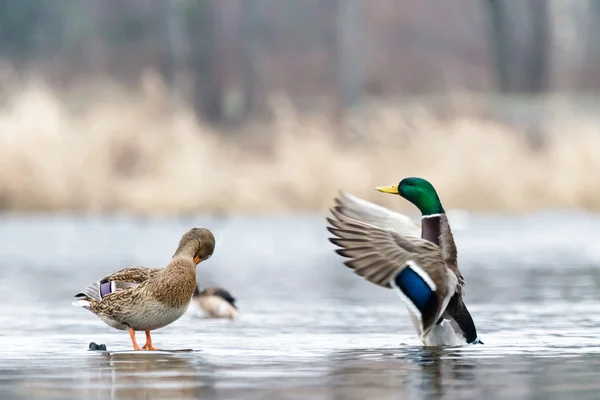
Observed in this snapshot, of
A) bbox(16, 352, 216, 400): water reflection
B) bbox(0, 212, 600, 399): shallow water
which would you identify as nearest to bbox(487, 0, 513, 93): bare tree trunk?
bbox(0, 212, 600, 399): shallow water

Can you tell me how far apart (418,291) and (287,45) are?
43737 millimetres

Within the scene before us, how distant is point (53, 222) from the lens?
73.0ft

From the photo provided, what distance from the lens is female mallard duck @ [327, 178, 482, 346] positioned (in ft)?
27.8

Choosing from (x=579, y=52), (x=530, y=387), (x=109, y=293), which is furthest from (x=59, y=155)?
(x=579, y=52)

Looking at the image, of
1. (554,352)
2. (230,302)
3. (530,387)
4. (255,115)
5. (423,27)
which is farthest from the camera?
(423,27)

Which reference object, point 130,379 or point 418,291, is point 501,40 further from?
point 130,379

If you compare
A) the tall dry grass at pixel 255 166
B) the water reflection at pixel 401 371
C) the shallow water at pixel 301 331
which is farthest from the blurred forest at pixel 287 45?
the water reflection at pixel 401 371

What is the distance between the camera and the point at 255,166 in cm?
2456

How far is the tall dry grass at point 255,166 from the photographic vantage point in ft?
76.0

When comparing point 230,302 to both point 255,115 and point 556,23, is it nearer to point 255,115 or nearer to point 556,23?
point 255,115

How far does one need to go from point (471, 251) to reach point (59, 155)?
26.7 feet

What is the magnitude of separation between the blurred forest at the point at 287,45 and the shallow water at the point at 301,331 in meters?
21.5

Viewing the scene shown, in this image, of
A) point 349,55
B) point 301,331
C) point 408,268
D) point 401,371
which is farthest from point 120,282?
point 349,55

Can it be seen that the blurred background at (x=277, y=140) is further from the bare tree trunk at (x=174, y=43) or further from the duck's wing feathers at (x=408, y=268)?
the duck's wing feathers at (x=408, y=268)
